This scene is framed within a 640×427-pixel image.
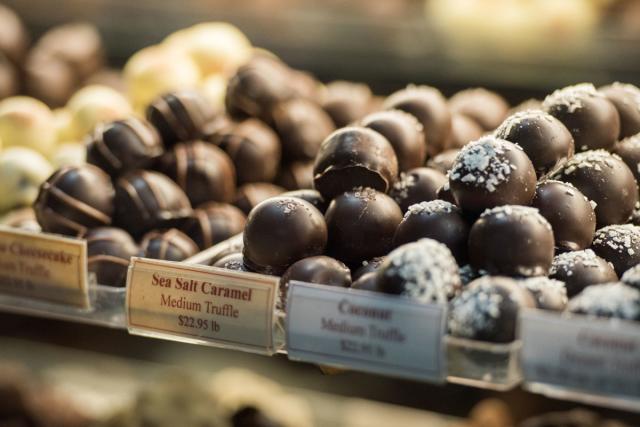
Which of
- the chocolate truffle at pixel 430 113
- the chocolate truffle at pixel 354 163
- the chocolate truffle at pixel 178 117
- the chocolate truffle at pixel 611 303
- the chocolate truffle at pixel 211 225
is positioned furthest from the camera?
the chocolate truffle at pixel 178 117

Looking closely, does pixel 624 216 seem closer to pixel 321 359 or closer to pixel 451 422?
pixel 321 359

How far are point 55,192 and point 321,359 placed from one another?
0.55 m

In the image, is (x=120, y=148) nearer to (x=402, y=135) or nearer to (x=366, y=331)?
(x=402, y=135)

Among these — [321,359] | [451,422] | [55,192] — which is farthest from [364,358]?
[451,422]

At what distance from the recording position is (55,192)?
1226 mm

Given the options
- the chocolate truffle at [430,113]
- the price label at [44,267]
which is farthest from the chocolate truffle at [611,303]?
the price label at [44,267]

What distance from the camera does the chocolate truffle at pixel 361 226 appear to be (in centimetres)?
96

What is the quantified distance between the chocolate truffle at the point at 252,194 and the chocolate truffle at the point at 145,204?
0.12 m

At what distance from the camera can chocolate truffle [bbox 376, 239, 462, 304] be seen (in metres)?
0.81

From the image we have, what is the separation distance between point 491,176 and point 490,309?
151 mm

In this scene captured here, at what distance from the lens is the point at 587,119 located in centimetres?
101

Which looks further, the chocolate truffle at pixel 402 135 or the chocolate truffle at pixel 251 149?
the chocolate truffle at pixel 251 149

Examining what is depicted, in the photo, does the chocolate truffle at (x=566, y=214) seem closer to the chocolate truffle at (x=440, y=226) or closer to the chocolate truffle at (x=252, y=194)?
the chocolate truffle at (x=440, y=226)

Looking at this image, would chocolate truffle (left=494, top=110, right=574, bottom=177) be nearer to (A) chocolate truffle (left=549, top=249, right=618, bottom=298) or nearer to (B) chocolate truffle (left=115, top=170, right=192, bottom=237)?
(A) chocolate truffle (left=549, top=249, right=618, bottom=298)
